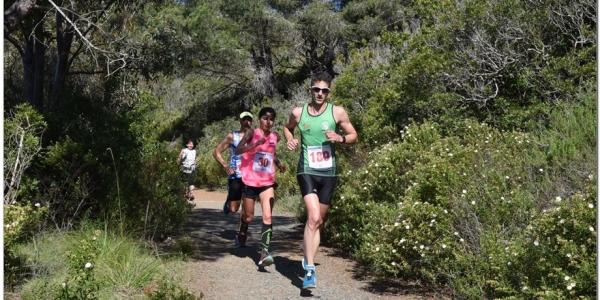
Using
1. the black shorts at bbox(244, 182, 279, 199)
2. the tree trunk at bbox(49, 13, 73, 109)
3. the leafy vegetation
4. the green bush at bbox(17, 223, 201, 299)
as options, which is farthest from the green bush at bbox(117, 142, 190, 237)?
the tree trunk at bbox(49, 13, 73, 109)

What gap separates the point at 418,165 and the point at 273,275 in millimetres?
1795

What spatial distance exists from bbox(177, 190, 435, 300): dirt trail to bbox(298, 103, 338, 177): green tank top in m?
1.10

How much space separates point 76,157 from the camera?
7.65 metres

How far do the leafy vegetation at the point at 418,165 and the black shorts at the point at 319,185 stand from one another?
0.65 m

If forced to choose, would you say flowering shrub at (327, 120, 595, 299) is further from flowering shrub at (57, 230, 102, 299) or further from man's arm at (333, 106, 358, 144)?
flowering shrub at (57, 230, 102, 299)

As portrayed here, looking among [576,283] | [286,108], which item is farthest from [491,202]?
[286,108]

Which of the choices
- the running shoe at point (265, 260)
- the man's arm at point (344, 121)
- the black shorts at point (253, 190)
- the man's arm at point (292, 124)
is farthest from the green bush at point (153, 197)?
the man's arm at point (344, 121)

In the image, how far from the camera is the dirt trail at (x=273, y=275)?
6.42 m

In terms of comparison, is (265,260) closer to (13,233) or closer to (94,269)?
(94,269)

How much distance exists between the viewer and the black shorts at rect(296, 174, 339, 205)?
258 inches

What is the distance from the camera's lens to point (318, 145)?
650 cm

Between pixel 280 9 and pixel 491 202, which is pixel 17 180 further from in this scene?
pixel 280 9

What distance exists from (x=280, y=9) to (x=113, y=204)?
2084 cm

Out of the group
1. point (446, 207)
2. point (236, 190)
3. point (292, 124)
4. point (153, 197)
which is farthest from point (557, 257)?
point (153, 197)
